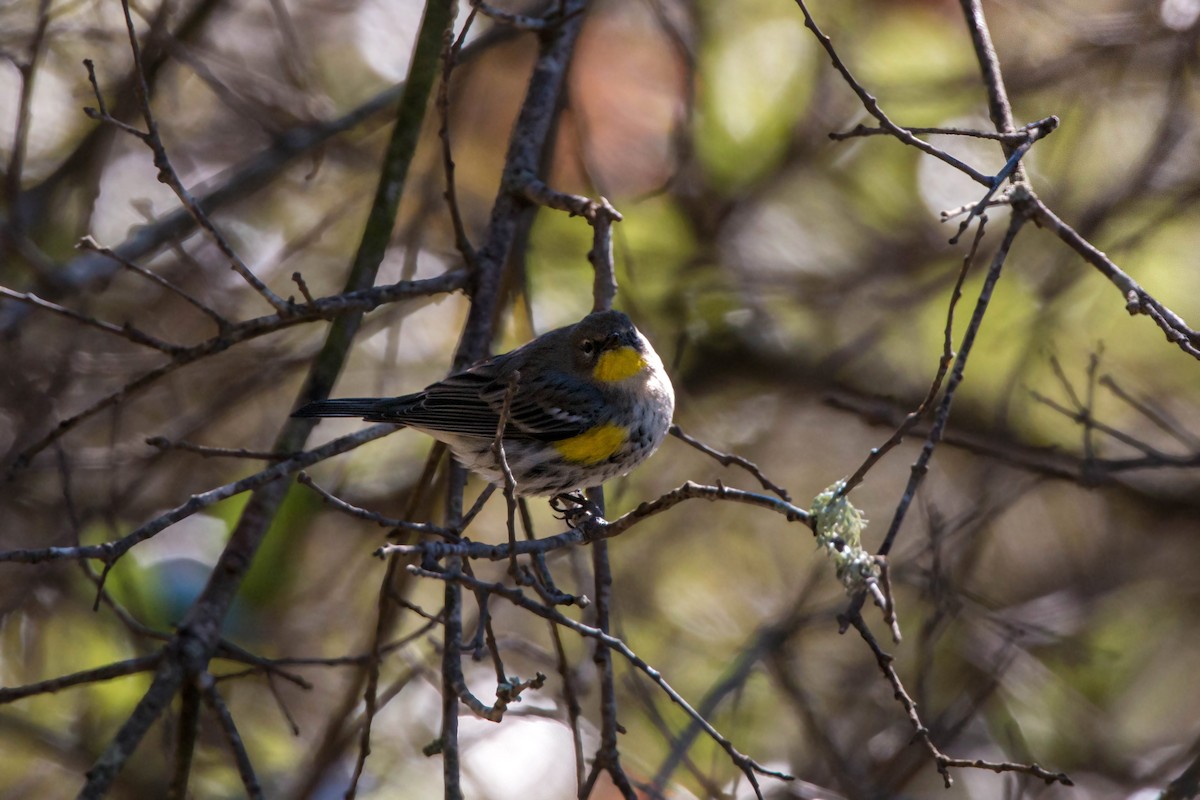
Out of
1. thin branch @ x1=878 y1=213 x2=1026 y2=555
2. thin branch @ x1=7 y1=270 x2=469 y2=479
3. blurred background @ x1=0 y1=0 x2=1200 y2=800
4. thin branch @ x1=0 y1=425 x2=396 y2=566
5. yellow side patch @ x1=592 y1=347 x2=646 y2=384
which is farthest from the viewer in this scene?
blurred background @ x1=0 y1=0 x2=1200 y2=800

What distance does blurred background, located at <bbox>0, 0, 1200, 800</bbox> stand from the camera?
566 cm

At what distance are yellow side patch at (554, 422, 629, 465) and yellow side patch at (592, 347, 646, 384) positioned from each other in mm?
261

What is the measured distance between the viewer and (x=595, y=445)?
448 centimetres

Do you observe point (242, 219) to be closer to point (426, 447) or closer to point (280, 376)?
point (280, 376)

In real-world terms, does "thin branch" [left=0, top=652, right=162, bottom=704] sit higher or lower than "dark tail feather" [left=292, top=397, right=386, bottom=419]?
lower

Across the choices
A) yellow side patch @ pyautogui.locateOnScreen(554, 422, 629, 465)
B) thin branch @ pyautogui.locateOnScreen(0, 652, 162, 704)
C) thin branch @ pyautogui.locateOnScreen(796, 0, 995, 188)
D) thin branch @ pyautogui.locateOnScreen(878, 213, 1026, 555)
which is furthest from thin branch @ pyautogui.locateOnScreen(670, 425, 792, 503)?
thin branch @ pyautogui.locateOnScreen(0, 652, 162, 704)

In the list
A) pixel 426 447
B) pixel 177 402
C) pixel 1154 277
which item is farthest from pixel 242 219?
pixel 1154 277

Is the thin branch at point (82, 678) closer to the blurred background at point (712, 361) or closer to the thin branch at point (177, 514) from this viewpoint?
the thin branch at point (177, 514)

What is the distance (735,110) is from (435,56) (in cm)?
261

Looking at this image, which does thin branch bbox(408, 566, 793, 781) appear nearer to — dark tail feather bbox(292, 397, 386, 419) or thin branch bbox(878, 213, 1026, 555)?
thin branch bbox(878, 213, 1026, 555)

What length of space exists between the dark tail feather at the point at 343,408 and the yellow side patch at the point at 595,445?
771mm

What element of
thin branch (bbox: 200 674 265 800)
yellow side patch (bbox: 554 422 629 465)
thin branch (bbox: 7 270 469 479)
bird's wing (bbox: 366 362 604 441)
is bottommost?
thin branch (bbox: 200 674 265 800)

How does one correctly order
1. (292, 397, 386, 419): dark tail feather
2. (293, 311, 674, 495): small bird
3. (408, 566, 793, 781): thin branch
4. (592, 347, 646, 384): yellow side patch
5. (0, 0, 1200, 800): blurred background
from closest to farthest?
(408, 566, 793, 781): thin branch
(292, 397, 386, 419): dark tail feather
(293, 311, 674, 495): small bird
(592, 347, 646, 384): yellow side patch
(0, 0, 1200, 800): blurred background

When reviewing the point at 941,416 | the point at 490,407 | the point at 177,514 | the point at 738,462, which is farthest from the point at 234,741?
the point at 941,416
